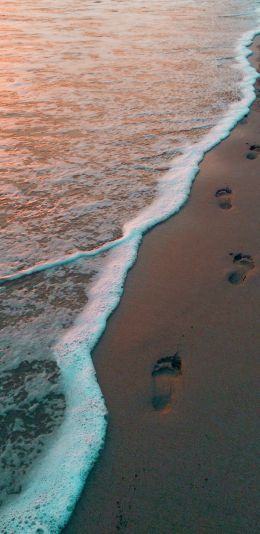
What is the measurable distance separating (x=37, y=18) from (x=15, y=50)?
12.4 ft

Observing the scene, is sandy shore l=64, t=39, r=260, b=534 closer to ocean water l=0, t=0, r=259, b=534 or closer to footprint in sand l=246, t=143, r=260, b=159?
ocean water l=0, t=0, r=259, b=534

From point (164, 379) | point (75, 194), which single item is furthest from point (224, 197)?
point (164, 379)

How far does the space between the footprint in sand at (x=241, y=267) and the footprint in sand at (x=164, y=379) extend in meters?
0.77

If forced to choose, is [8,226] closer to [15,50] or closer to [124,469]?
[124,469]

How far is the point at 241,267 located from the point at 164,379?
1.11 meters

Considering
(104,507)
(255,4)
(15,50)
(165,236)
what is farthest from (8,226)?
(255,4)

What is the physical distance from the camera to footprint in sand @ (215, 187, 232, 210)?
369cm

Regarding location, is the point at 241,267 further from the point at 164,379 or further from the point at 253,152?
the point at 253,152

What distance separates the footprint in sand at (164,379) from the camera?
2131mm

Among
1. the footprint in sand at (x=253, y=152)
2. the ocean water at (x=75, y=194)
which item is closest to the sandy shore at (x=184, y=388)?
the ocean water at (x=75, y=194)

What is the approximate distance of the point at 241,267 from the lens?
2.98m

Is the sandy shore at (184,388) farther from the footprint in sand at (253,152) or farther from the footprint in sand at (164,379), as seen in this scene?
the footprint in sand at (253,152)

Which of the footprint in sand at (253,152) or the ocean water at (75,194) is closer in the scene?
the ocean water at (75,194)

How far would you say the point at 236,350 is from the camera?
7.79ft
